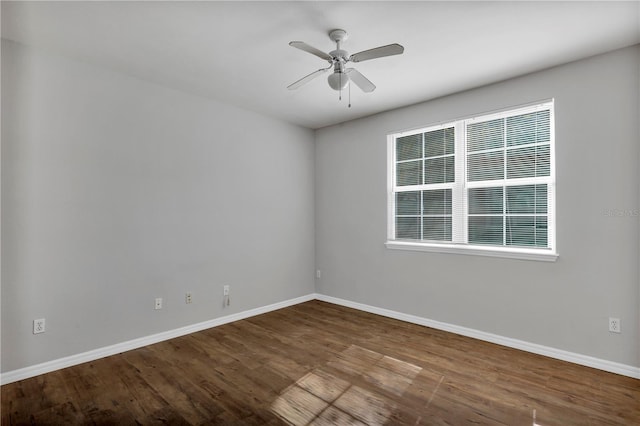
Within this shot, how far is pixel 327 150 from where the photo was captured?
16.1 feet

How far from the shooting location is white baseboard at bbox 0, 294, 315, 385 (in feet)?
8.22

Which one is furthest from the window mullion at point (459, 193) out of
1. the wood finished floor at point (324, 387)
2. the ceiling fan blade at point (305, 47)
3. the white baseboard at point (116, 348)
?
the white baseboard at point (116, 348)

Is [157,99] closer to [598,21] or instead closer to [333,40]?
[333,40]

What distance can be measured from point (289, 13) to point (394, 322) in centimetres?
340

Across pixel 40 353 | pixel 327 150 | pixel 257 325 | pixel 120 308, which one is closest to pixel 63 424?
pixel 40 353

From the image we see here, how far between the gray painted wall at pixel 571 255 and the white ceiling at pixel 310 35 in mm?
247

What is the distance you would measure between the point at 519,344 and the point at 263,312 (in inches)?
116

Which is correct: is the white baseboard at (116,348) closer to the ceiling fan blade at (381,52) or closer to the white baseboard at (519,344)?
the white baseboard at (519,344)

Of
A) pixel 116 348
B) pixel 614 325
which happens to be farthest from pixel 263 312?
pixel 614 325

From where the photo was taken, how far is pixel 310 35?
2453 mm

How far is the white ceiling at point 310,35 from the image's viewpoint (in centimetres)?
215

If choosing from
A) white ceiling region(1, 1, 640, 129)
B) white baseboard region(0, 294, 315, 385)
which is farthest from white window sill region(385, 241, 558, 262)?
white baseboard region(0, 294, 315, 385)

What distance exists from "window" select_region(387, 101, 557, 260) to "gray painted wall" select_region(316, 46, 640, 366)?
127 mm

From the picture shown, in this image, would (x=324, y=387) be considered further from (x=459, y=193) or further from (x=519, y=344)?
(x=459, y=193)
